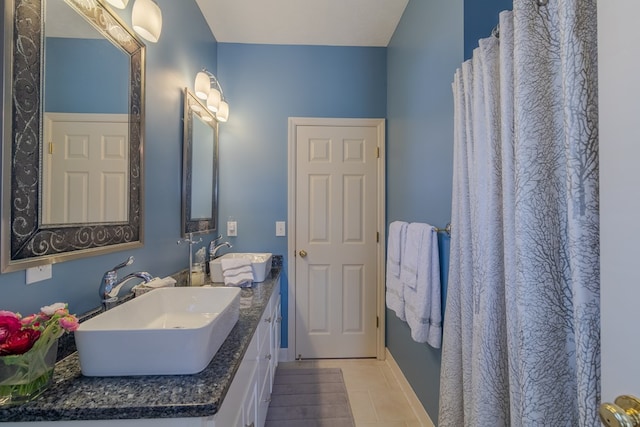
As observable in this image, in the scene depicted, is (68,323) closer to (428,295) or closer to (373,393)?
(428,295)

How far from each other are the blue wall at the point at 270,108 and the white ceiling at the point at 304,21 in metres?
0.10

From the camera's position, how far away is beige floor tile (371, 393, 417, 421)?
6.02 ft

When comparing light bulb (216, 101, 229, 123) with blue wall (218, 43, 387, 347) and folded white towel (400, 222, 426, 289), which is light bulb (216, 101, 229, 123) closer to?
blue wall (218, 43, 387, 347)

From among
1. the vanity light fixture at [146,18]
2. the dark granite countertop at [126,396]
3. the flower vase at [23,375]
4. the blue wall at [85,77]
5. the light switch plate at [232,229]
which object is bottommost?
the dark granite countertop at [126,396]

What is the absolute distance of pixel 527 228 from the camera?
815 mm

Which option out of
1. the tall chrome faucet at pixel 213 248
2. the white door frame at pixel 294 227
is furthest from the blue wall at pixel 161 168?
the white door frame at pixel 294 227

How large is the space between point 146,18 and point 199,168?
3.33 ft

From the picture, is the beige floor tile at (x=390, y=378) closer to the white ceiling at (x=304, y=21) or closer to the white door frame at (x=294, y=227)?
the white door frame at (x=294, y=227)

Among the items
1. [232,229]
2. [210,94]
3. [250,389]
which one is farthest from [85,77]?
[232,229]

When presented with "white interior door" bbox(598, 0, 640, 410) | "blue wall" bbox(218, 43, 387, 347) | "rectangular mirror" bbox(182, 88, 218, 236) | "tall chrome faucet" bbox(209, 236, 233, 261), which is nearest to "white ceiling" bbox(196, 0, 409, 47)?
"blue wall" bbox(218, 43, 387, 347)

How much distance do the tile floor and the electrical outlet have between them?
1.80m

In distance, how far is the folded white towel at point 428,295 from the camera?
1.49m

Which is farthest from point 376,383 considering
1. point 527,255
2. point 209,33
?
point 209,33

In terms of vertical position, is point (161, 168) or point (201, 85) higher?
point (201, 85)
